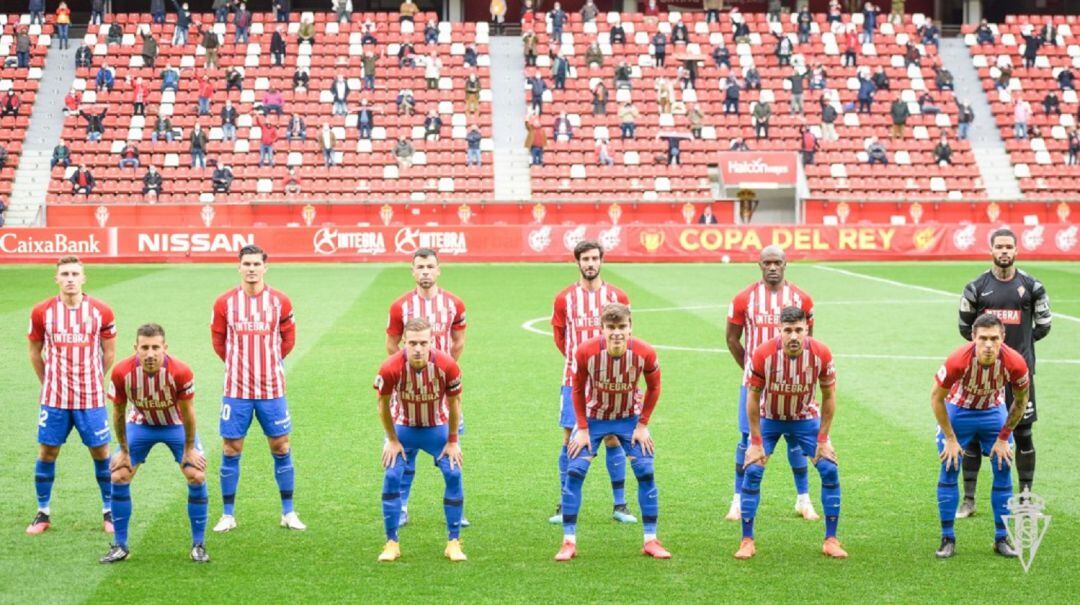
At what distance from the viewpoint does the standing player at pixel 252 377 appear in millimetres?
9508

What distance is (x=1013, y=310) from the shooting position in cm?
972

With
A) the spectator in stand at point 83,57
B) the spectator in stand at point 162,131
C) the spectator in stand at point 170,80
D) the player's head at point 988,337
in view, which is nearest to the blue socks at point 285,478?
the player's head at point 988,337

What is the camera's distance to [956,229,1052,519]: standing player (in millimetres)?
9641

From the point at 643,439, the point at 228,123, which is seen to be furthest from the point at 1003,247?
the point at 228,123

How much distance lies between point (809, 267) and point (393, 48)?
20.5m

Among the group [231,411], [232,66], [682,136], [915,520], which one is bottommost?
[915,520]

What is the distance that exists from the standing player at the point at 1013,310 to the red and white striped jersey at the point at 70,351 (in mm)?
6129

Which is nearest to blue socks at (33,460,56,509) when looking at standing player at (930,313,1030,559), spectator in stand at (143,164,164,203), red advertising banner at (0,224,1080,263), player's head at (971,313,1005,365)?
standing player at (930,313,1030,559)

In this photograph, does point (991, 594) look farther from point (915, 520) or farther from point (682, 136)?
point (682, 136)

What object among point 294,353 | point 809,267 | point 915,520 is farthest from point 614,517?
point 809,267

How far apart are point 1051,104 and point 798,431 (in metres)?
42.9

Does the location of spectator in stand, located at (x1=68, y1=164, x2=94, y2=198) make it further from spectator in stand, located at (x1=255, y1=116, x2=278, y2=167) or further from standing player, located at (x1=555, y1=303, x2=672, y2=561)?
standing player, located at (x1=555, y1=303, x2=672, y2=561)

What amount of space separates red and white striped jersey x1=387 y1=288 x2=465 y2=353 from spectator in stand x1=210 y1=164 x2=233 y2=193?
33400 mm

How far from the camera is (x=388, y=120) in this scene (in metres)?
46.8
